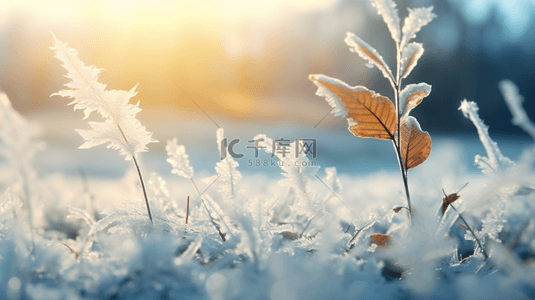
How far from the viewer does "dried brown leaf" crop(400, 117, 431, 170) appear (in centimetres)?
44

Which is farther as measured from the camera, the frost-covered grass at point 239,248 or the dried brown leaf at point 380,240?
the dried brown leaf at point 380,240

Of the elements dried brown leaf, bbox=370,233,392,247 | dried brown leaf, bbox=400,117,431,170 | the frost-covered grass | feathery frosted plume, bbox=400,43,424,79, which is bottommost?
dried brown leaf, bbox=370,233,392,247

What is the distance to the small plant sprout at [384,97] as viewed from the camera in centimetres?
36

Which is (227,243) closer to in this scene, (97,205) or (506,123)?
(97,205)

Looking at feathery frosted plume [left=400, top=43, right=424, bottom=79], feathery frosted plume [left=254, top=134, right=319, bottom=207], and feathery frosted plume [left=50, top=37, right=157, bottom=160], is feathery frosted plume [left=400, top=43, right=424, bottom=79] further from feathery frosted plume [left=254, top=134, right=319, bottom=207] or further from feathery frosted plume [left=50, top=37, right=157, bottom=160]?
feathery frosted plume [left=50, top=37, right=157, bottom=160]

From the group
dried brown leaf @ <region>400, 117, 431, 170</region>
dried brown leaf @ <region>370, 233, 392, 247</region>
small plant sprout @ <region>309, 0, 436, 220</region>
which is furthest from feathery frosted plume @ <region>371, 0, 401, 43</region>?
dried brown leaf @ <region>370, 233, 392, 247</region>

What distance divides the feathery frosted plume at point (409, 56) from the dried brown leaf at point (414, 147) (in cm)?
10

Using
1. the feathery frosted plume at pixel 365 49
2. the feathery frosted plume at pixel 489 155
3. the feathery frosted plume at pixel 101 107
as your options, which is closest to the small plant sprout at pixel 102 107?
the feathery frosted plume at pixel 101 107

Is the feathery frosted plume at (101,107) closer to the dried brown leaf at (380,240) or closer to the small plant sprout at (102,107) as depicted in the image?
the small plant sprout at (102,107)

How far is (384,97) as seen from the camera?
15.1 inches

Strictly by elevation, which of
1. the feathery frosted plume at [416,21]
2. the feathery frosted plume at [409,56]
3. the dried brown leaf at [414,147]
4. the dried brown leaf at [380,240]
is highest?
the feathery frosted plume at [416,21]

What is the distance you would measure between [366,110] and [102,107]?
1.11ft

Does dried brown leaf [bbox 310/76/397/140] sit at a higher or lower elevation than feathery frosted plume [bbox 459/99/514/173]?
higher

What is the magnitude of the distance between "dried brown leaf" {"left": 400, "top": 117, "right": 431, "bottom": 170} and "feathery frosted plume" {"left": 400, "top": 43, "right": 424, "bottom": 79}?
104 millimetres
